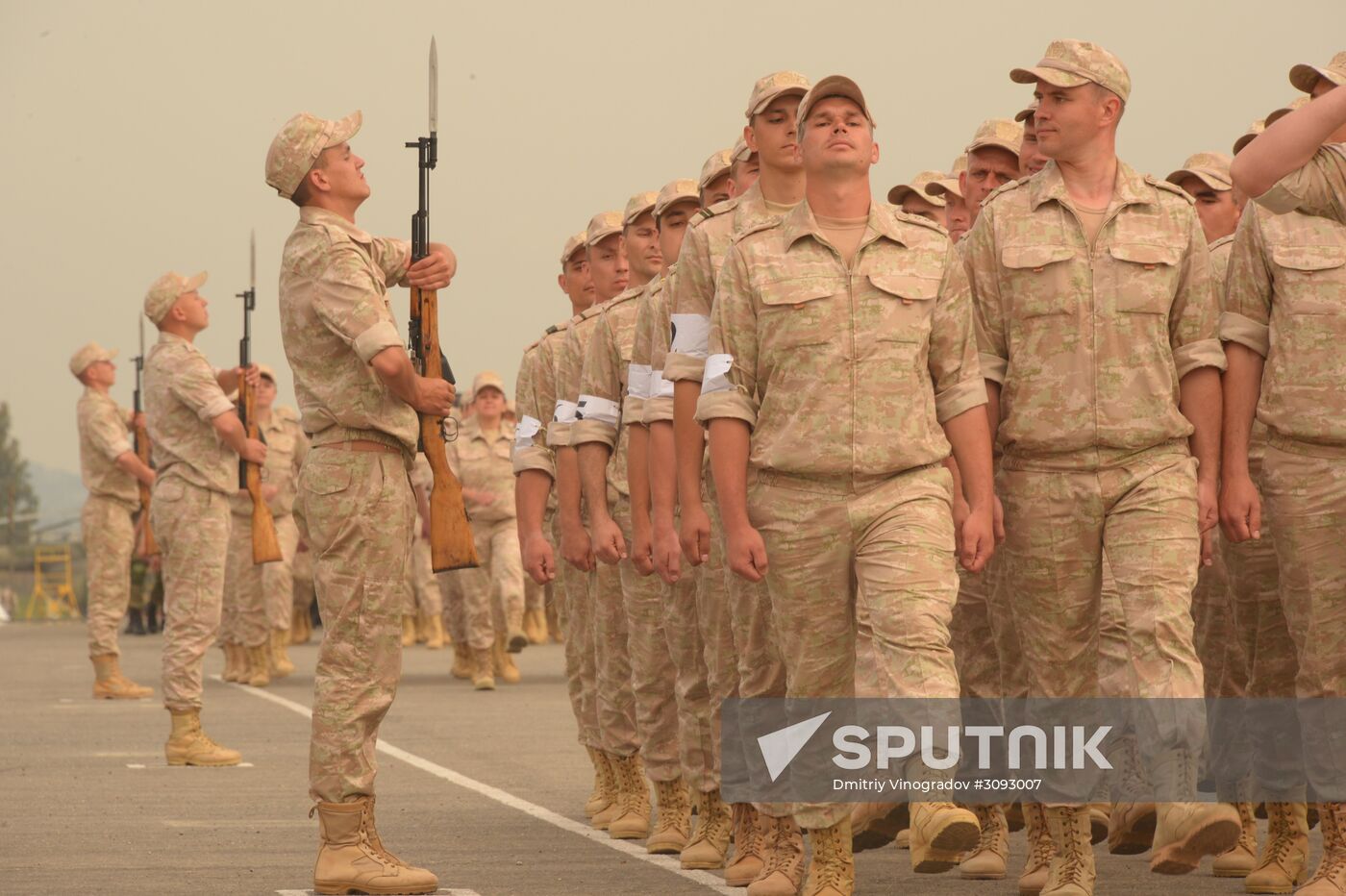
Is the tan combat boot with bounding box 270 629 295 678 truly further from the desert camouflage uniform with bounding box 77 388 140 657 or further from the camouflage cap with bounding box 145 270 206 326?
the camouflage cap with bounding box 145 270 206 326

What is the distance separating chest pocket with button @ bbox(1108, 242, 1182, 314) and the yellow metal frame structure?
117 ft

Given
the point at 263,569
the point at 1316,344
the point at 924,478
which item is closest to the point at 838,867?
the point at 924,478

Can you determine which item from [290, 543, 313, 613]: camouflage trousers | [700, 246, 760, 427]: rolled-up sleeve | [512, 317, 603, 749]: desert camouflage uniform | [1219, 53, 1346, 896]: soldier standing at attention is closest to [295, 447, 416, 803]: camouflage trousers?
[700, 246, 760, 427]: rolled-up sleeve

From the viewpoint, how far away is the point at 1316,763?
26.8 ft

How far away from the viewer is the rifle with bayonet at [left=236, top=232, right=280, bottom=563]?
15430 millimetres

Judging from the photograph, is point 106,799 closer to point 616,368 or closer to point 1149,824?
point 616,368

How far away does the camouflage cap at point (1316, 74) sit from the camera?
8.09m

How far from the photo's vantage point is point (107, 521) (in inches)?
781

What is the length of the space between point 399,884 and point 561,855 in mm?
1230

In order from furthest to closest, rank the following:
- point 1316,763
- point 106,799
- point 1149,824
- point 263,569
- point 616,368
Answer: point 263,569, point 106,799, point 616,368, point 1149,824, point 1316,763

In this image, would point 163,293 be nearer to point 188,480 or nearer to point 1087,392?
point 188,480

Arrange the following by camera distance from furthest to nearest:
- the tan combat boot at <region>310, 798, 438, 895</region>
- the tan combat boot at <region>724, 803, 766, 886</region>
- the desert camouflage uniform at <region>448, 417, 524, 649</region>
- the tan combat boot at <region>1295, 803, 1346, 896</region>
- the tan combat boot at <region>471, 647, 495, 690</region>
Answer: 1. the desert camouflage uniform at <region>448, 417, 524, 649</region>
2. the tan combat boot at <region>471, 647, 495, 690</region>
3. the tan combat boot at <region>724, 803, 766, 886</region>
4. the tan combat boot at <region>310, 798, 438, 895</region>
5. the tan combat boot at <region>1295, 803, 1346, 896</region>

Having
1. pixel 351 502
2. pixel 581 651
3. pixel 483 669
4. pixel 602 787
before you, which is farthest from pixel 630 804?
pixel 483 669

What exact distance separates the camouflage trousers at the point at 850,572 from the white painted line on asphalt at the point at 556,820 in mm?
1107
